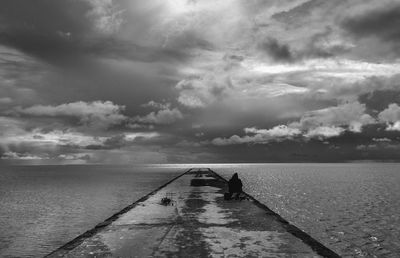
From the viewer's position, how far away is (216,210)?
22.5 meters

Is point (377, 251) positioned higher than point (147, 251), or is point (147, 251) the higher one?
point (147, 251)

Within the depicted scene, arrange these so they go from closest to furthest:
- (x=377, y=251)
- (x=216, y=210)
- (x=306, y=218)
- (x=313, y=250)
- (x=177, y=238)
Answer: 1. (x=313, y=250)
2. (x=177, y=238)
3. (x=377, y=251)
4. (x=216, y=210)
5. (x=306, y=218)

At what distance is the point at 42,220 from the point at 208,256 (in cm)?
2233

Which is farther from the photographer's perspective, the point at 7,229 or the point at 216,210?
the point at 7,229

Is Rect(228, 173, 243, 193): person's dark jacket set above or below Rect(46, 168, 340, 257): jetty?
above

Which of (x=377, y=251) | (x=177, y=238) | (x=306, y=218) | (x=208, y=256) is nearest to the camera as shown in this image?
(x=208, y=256)

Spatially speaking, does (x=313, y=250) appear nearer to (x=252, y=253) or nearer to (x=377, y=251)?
(x=252, y=253)

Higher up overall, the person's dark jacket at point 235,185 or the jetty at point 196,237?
the person's dark jacket at point 235,185

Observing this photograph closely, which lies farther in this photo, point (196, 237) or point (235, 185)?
point (235, 185)

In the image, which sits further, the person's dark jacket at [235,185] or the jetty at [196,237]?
the person's dark jacket at [235,185]

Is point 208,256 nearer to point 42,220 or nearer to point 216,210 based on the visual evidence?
point 216,210

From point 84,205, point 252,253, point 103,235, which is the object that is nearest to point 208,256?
point 252,253

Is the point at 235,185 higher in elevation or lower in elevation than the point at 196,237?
higher

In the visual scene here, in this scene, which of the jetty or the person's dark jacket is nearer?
the jetty
